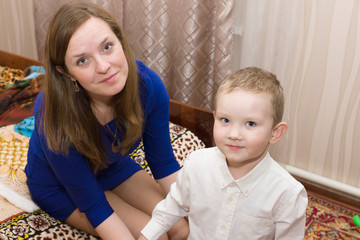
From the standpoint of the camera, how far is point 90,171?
50.5 inches

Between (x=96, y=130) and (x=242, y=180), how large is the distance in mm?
507

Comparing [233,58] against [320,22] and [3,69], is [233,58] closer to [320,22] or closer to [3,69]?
[320,22]

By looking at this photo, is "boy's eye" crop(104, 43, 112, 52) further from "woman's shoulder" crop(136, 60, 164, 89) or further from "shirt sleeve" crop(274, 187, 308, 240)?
"shirt sleeve" crop(274, 187, 308, 240)

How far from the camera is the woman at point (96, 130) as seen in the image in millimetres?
1117

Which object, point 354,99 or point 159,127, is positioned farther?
point 354,99

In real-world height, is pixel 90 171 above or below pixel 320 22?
below

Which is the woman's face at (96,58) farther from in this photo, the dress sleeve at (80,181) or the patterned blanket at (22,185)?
the patterned blanket at (22,185)

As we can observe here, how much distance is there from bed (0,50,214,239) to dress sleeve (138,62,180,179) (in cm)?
28

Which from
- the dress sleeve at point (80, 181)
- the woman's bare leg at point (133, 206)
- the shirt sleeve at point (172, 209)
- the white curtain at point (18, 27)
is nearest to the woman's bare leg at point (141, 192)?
the woman's bare leg at point (133, 206)

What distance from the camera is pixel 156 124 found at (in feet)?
4.68

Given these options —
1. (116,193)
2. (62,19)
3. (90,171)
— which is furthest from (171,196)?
(62,19)

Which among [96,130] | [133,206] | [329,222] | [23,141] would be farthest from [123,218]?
[329,222]

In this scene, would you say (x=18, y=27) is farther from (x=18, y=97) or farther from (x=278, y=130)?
(x=278, y=130)

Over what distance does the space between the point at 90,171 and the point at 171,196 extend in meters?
0.31
